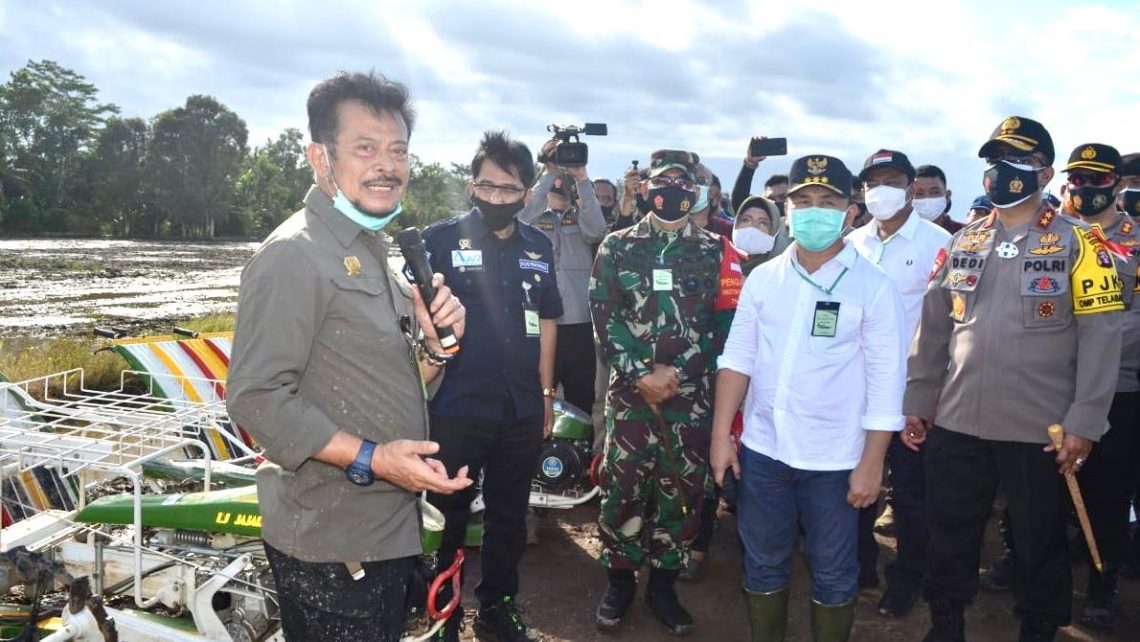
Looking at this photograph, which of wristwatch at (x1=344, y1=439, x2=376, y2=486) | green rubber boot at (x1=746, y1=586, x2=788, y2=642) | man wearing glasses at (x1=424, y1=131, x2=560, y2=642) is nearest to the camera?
wristwatch at (x1=344, y1=439, x2=376, y2=486)

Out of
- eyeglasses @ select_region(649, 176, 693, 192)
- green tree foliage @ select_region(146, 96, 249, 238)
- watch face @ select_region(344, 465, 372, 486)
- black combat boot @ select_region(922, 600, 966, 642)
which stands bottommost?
black combat boot @ select_region(922, 600, 966, 642)

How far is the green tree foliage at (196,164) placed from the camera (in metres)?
50.7

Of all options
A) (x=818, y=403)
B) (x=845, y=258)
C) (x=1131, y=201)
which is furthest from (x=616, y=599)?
(x=1131, y=201)

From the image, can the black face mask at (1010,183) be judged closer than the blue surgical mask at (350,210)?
No

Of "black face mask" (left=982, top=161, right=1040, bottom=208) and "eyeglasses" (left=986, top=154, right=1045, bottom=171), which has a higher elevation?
"eyeglasses" (left=986, top=154, right=1045, bottom=171)

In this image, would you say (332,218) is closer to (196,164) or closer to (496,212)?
(496,212)

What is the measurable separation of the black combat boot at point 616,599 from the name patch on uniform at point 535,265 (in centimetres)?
157

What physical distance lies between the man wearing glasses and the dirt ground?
50 centimetres

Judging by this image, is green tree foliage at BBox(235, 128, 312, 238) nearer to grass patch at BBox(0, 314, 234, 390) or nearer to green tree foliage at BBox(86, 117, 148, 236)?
green tree foliage at BBox(86, 117, 148, 236)

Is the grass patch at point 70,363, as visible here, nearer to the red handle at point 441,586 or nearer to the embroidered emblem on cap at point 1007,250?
the red handle at point 441,586

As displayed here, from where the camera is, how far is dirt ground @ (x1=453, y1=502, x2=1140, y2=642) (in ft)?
12.9

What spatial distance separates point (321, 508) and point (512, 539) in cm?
182

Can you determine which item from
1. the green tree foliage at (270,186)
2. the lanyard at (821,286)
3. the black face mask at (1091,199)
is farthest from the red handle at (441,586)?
the green tree foliage at (270,186)

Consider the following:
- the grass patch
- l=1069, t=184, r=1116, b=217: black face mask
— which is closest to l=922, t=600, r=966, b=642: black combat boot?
l=1069, t=184, r=1116, b=217: black face mask
